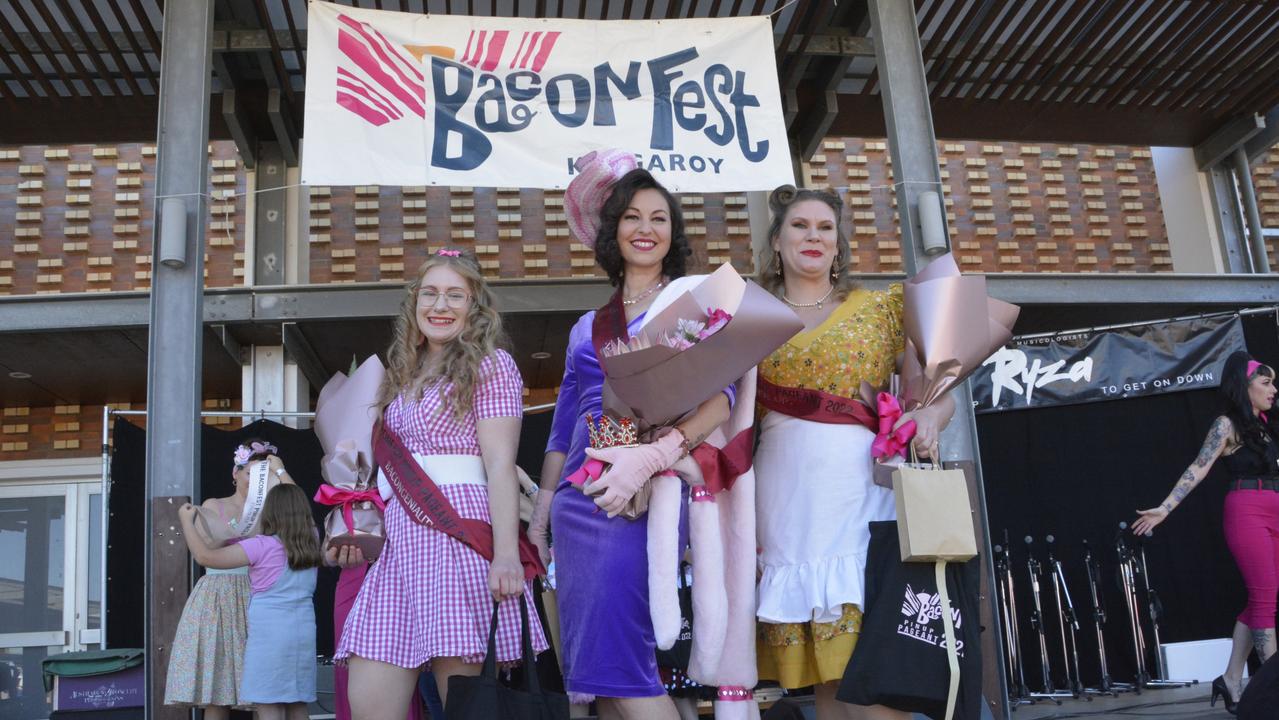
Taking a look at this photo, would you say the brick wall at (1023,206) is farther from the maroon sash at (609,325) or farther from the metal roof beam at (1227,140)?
the maroon sash at (609,325)

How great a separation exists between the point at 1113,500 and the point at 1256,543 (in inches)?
94.7

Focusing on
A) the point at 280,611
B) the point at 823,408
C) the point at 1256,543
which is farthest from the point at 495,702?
the point at 1256,543

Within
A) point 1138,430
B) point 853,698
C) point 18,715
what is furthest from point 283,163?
point 853,698

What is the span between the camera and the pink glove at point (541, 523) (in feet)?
9.30

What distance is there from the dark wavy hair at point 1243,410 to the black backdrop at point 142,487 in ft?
A: 15.8

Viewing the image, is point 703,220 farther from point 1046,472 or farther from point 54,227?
point 54,227

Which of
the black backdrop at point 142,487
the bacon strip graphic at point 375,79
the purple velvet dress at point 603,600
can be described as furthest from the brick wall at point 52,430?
the purple velvet dress at point 603,600

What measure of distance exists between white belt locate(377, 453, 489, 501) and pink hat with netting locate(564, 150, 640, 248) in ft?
2.20

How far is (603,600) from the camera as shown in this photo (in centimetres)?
239

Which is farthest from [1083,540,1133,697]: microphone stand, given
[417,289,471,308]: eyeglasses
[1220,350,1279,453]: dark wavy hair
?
[417,289,471,308]: eyeglasses

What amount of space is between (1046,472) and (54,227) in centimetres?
835

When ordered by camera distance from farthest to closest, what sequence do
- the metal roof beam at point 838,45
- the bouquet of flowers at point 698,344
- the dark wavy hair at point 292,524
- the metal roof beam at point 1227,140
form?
the metal roof beam at point 1227,140 → the metal roof beam at point 838,45 → the dark wavy hair at point 292,524 → the bouquet of flowers at point 698,344

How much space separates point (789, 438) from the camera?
2.63 m

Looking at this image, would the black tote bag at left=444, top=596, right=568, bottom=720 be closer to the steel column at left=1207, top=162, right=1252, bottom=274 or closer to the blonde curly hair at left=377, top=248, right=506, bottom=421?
the blonde curly hair at left=377, top=248, right=506, bottom=421
